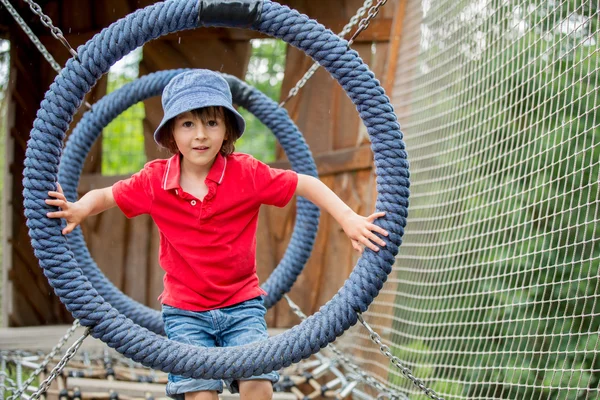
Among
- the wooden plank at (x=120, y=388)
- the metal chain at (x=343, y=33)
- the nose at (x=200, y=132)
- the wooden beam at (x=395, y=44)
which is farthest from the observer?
the wooden beam at (x=395, y=44)

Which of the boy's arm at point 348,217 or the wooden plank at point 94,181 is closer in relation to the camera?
the boy's arm at point 348,217

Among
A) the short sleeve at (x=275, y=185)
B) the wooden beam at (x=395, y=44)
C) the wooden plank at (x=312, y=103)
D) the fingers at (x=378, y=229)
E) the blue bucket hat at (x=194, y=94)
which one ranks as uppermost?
the wooden beam at (x=395, y=44)

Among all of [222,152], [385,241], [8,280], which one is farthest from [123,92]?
[8,280]

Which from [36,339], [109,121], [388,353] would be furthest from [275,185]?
[36,339]

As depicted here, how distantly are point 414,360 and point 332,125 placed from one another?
1357 millimetres

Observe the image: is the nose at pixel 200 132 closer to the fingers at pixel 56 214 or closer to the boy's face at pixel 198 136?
the boy's face at pixel 198 136

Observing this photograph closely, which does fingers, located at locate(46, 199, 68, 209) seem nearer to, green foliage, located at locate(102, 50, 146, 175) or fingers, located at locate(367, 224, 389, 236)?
fingers, located at locate(367, 224, 389, 236)

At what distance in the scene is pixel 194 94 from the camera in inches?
83.3

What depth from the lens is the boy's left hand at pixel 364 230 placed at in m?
2.06

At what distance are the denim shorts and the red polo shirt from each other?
25 mm

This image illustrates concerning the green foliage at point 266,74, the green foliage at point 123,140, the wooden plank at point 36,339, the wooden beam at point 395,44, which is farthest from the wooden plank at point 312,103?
the wooden plank at point 36,339

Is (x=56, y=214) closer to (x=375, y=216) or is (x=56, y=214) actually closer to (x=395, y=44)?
(x=375, y=216)

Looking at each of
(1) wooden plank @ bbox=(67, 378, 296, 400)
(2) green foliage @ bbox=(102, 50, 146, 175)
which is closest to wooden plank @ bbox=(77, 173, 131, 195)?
(2) green foliage @ bbox=(102, 50, 146, 175)

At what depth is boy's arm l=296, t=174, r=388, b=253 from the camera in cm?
207
